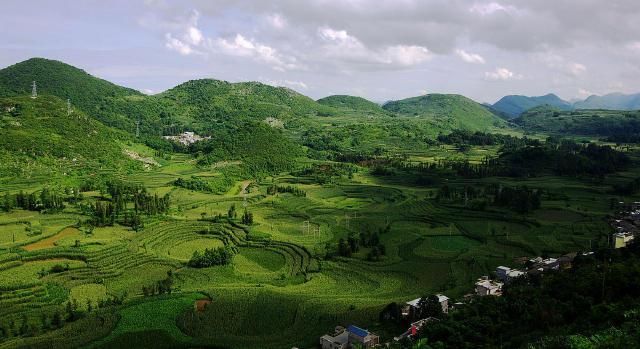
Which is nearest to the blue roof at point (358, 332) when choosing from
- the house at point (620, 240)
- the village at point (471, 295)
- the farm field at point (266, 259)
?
the village at point (471, 295)

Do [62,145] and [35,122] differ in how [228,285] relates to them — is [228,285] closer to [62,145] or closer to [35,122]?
[62,145]

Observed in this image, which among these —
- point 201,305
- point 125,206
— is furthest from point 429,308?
point 125,206

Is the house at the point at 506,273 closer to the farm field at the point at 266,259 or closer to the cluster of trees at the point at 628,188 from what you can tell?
the farm field at the point at 266,259

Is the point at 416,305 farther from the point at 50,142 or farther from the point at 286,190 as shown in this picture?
the point at 50,142

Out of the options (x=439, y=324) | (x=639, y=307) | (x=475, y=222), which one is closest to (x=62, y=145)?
(x=475, y=222)

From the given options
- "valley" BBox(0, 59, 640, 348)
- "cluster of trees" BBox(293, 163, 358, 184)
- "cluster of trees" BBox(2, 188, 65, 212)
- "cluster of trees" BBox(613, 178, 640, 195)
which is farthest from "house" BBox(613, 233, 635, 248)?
"cluster of trees" BBox(2, 188, 65, 212)

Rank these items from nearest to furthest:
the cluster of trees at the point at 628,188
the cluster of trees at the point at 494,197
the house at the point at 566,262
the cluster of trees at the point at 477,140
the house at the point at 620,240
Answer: the house at the point at 566,262 < the house at the point at 620,240 < the cluster of trees at the point at 494,197 < the cluster of trees at the point at 628,188 < the cluster of trees at the point at 477,140

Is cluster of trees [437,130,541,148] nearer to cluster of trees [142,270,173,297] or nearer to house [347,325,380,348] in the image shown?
cluster of trees [142,270,173,297]
